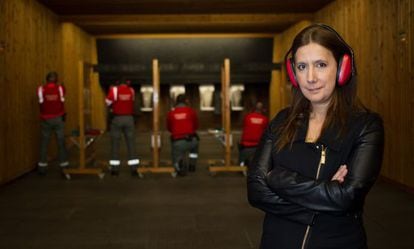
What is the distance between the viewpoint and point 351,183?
5.44 ft

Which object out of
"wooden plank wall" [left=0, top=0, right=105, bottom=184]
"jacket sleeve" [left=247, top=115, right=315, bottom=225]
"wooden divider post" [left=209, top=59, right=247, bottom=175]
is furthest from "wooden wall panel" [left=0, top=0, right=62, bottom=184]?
"jacket sleeve" [left=247, top=115, right=315, bottom=225]

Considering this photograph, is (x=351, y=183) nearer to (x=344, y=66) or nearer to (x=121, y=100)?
(x=344, y=66)

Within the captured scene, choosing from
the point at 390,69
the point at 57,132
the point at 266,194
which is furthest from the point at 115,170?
the point at 266,194

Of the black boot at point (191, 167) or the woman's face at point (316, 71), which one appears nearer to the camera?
the woman's face at point (316, 71)

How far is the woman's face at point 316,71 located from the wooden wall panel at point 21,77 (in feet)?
23.0

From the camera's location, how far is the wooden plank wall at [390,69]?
712 cm

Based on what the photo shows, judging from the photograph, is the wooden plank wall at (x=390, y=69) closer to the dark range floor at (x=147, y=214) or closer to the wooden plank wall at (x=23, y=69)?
the dark range floor at (x=147, y=214)

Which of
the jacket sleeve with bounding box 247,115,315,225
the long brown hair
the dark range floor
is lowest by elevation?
the dark range floor

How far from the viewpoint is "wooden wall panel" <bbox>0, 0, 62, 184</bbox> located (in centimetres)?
806

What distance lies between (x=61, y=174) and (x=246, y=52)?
953 cm

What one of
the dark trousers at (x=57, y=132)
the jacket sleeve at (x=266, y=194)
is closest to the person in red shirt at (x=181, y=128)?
the dark trousers at (x=57, y=132)

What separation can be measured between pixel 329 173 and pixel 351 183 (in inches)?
3.1

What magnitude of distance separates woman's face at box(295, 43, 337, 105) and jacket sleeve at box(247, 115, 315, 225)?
25 centimetres

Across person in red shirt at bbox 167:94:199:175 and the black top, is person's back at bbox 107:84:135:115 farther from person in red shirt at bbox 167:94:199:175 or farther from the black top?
the black top
